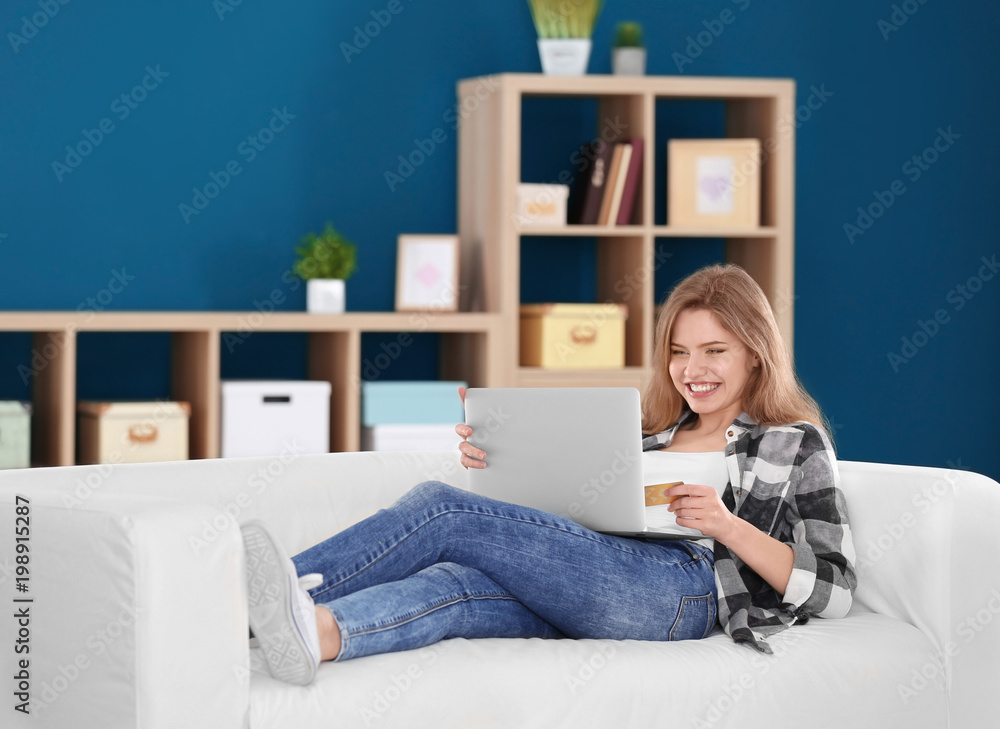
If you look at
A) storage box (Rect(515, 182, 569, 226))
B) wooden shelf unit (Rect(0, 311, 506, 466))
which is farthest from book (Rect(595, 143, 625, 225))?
wooden shelf unit (Rect(0, 311, 506, 466))

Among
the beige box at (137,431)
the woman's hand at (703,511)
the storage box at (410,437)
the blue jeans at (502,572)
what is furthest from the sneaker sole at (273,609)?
the storage box at (410,437)

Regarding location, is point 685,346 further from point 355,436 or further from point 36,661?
point 355,436

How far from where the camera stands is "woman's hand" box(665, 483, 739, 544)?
74.1 inches

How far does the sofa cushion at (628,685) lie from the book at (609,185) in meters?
1.94

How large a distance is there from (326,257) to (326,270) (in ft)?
0.13

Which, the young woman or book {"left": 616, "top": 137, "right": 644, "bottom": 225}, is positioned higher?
book {"left": 616, "top": 137, "right": 644, "bottom": 225}

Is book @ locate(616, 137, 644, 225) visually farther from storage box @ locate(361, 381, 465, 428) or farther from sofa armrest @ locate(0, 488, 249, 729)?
sofa armrest @ locate(0, 488, 249, 729)

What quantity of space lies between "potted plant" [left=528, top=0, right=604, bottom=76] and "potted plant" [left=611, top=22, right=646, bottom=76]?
0.13 metres

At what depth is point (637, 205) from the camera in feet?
12.3

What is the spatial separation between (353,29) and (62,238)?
1.10 metres

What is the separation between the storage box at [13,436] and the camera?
312cm

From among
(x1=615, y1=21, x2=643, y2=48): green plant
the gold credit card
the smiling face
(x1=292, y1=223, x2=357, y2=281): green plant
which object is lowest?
the gold credit card

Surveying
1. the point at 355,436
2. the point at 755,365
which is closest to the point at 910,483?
the point at 755,365

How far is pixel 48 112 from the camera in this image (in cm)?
355
